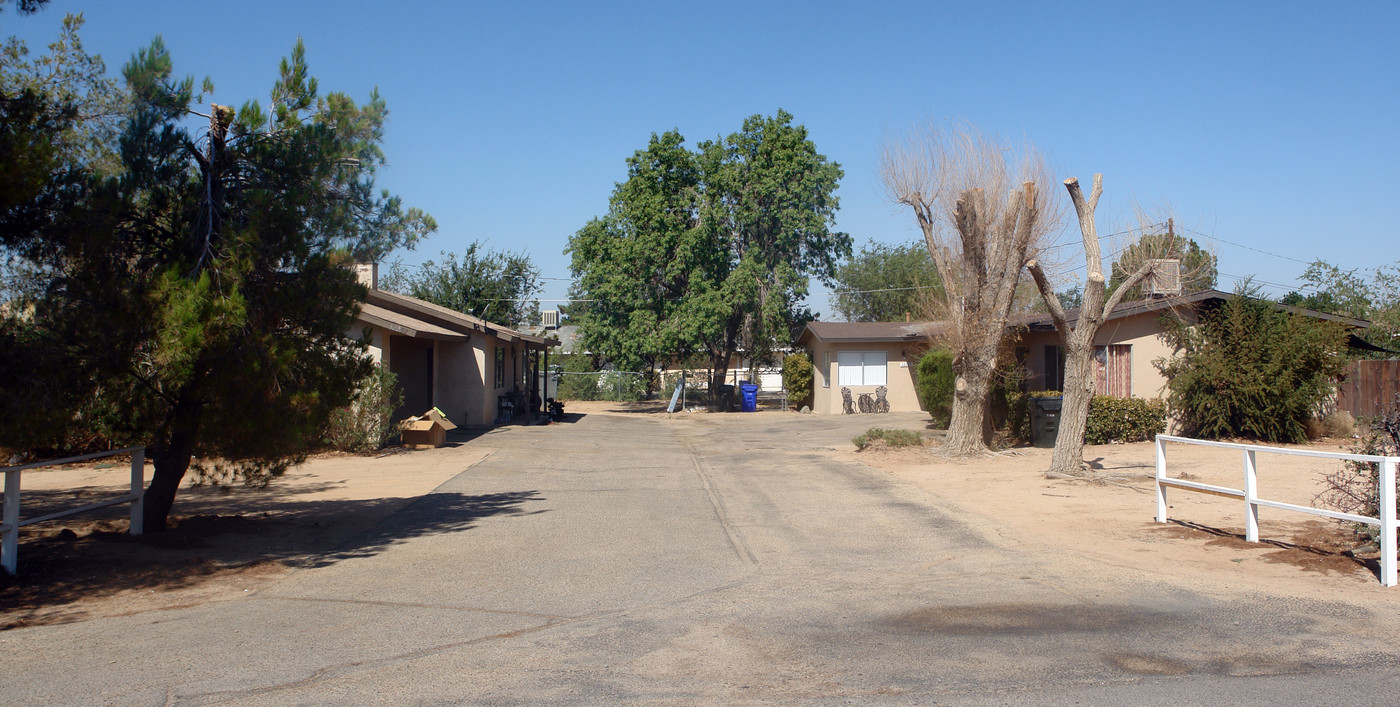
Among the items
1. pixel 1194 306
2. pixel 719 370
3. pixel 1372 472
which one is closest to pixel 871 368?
pixel 719 370

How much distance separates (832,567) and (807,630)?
2.16 metres

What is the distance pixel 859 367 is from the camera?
32219mm

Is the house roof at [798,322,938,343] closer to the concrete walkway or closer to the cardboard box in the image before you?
the cardboard box

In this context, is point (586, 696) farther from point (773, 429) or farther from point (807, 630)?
point (773, 429)

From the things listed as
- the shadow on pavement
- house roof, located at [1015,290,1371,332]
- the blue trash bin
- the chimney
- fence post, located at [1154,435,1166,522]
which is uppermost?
the chimney

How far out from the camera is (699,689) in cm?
470

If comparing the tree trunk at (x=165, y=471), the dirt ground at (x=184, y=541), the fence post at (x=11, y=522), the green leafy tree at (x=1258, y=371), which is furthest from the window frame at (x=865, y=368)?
the fence post at (x=11, y=522)

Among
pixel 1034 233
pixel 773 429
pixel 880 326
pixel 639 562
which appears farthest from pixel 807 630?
pixel 880 326

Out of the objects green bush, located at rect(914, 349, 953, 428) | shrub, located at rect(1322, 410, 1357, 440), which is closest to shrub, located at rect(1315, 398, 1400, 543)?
shrub, located at rect(1322, 410, 1357, 440)

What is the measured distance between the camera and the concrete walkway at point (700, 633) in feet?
15.4

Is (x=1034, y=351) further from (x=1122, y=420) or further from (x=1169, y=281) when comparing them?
(x=1169, y=281)

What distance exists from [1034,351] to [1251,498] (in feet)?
51.6

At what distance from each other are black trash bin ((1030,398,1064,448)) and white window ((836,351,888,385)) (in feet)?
44.7

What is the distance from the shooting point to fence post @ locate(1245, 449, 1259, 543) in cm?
810
